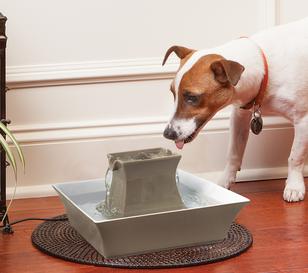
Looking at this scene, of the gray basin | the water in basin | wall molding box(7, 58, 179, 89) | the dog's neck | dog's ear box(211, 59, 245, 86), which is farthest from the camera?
wall molding box(7, 58, 179, 89)

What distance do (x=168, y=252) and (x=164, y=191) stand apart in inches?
5.5

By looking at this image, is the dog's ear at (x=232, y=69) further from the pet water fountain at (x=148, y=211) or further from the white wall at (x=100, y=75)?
the white wall at (x=100, y=75)

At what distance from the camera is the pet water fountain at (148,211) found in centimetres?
146

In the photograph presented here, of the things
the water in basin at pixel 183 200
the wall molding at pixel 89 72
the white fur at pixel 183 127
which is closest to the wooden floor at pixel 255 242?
the water in basin at pixel 183 200

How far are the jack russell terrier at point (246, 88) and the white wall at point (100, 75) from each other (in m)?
0.23

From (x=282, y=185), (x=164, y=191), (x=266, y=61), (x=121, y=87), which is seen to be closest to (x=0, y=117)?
(x=164, y=191)

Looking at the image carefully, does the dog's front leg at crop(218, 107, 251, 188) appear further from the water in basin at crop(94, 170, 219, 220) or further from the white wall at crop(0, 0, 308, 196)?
the water in basin at crop(94, 170, 219, 220)

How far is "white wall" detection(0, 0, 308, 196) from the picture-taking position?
2.14m

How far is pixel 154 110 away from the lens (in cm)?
224

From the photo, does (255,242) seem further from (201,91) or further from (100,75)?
(100,75)

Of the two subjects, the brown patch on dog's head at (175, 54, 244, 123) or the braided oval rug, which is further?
the brown patch on dog's head at (175, 54, 244, 123)

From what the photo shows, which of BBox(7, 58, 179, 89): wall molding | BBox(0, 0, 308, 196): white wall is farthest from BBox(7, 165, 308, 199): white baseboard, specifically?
BBox(7, 58, 179, 89): wall molding

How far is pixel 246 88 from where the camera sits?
6.19 feet

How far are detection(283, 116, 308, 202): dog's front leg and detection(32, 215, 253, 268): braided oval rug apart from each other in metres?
0.37
